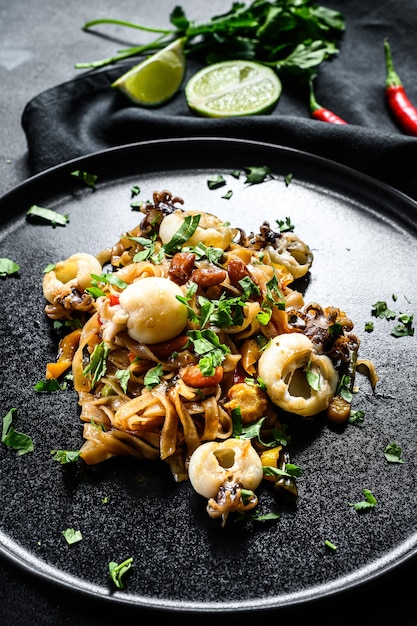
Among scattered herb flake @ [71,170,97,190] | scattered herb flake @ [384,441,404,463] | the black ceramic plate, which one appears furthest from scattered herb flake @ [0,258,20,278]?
scattered herb flake @ [384,441,404,463]

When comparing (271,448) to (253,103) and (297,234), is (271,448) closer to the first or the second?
(297,234)

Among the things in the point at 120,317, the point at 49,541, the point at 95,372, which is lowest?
the point at 49,541

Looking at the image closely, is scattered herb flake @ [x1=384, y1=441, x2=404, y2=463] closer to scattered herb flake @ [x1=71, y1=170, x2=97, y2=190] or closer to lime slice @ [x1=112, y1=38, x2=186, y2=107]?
scattered herb flake @ [x1=71, y1=170, x2=97, y2=190]

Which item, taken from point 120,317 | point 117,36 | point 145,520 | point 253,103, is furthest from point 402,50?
point 145,520

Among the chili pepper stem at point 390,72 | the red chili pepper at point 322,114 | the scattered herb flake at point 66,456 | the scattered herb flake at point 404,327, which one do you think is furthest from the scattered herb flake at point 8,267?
the chili pepper stem at point 390,72

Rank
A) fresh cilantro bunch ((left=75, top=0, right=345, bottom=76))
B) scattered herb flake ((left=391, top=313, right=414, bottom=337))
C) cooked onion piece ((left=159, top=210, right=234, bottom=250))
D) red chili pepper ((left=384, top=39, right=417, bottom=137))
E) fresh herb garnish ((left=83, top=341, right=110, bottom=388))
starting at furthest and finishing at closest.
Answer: fresh cilantro bunch ((left=75, top=0, right=345, bottom=76)) → red chili pepper ((left=384, top=39, right=417, bottom=137)) → cooked onion piece ((left=159, top=210, right=234, bottom=250)) → scattered herb flake ((left=391, top=313, right=414, bottom=337)) → fresh herb garnish ((left=83, top=341, right=110, bottom=388))

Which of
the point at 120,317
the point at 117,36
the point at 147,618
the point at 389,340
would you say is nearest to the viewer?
the point at 147,618
